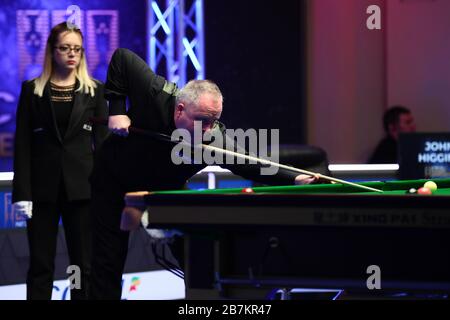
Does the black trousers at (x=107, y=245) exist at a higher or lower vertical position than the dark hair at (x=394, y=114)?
lower

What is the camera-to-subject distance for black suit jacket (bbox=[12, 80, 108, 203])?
462 centimetres

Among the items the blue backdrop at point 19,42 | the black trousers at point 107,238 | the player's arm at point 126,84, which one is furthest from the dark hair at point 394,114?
the black trousers at point 107,238

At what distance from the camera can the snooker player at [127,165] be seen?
411cm

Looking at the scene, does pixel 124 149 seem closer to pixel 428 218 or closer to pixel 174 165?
pixel 174 165

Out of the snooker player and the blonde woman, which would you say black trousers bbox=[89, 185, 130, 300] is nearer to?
the snooker player

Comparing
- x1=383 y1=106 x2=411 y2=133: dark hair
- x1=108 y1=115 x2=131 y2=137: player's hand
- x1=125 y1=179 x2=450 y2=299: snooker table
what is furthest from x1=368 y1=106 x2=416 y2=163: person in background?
x1=125 y1=179 x2=450 y2=299: snooker table

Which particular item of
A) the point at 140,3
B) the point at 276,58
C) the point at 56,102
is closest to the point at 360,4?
the point at 276,58

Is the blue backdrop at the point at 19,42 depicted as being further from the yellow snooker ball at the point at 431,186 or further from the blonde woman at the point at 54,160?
the yellow snooker ball at the point at 431,186

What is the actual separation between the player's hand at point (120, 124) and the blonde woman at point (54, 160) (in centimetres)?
59

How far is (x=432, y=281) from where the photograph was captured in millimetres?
3289

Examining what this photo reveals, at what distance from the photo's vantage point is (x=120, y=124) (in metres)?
4.07

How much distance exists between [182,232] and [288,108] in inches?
172

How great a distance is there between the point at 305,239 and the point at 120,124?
42.5 inches

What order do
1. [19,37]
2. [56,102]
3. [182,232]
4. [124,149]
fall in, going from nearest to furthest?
[182,232]
[124,149]
[56,102]
[19,37]
